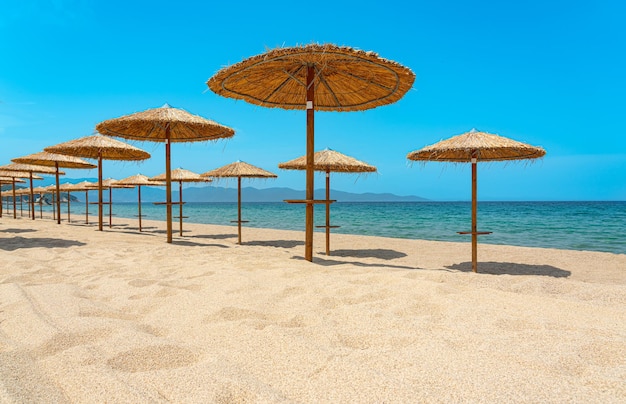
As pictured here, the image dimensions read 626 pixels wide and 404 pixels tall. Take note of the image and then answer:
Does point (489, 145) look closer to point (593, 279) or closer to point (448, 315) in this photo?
point (593, 279)

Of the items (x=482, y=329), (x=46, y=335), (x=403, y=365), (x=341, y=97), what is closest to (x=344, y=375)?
(x=403, y=365)

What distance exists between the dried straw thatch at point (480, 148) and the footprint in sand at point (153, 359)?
4860mm

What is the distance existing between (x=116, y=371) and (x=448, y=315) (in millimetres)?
2036

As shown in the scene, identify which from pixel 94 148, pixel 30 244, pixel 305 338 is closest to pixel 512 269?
pixel 305 338

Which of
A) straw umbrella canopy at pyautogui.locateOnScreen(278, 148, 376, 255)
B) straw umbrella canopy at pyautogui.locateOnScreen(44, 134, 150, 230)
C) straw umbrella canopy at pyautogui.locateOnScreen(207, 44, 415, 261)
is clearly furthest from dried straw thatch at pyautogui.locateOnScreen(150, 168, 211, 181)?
straw umbrella canopy at pyautogui.locateOnScreen(207, 44, 415, 261)

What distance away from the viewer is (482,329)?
2.29m

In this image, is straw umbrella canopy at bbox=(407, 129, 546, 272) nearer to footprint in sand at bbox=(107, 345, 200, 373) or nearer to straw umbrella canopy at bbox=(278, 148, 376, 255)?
straw umbrella canopy at bbox=(278, 148, 376, 255)

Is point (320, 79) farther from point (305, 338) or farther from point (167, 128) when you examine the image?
point (305, 338)

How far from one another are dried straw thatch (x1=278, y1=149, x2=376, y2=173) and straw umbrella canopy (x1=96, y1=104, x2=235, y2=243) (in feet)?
5.14

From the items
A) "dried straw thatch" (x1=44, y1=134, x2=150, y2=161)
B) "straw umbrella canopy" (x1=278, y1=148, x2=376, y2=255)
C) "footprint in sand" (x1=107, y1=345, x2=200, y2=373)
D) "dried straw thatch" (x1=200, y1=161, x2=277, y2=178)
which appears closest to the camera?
"footprint in sand" (x1=107, y1=345, x2=200, y2=373)

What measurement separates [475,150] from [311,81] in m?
2.92

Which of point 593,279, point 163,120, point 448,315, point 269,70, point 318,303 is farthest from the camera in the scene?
point 163,120

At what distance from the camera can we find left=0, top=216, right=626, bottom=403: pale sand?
1.61 m

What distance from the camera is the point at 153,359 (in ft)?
6.26
